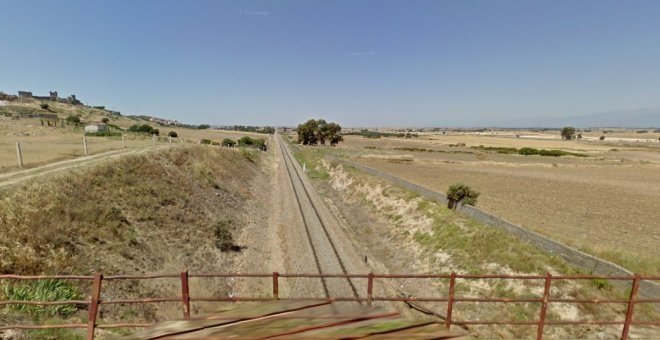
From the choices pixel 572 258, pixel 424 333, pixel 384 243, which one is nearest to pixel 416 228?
pixel 384 243

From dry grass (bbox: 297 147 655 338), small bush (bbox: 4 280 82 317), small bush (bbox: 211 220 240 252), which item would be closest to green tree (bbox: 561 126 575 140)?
dry grass (bbox: 297 147 655 338)

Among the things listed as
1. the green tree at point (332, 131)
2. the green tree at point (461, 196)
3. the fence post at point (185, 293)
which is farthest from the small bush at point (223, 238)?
the green tree at point (332, 131)

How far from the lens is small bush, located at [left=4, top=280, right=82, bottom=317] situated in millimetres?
6532

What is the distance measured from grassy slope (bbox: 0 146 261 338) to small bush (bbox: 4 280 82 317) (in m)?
0.49

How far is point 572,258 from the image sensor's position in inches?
480

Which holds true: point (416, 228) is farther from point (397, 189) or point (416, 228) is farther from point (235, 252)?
point (235, 252)

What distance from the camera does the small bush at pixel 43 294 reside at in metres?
6.53

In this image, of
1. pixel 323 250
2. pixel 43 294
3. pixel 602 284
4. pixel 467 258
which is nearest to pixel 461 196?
pixel 467 258

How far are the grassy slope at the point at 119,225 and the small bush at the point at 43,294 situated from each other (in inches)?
19.3

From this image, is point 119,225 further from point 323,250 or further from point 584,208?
point 584,208

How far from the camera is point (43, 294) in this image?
7.31 metres

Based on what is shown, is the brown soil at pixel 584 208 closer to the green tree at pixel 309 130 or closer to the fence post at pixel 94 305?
the fence post at pixel 94 305

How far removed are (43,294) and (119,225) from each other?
5.85m

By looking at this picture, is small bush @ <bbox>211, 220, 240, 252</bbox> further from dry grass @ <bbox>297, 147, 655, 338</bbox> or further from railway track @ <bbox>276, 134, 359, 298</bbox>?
dry grass @ <bbox>297, 147, 655, 338</bbox>
